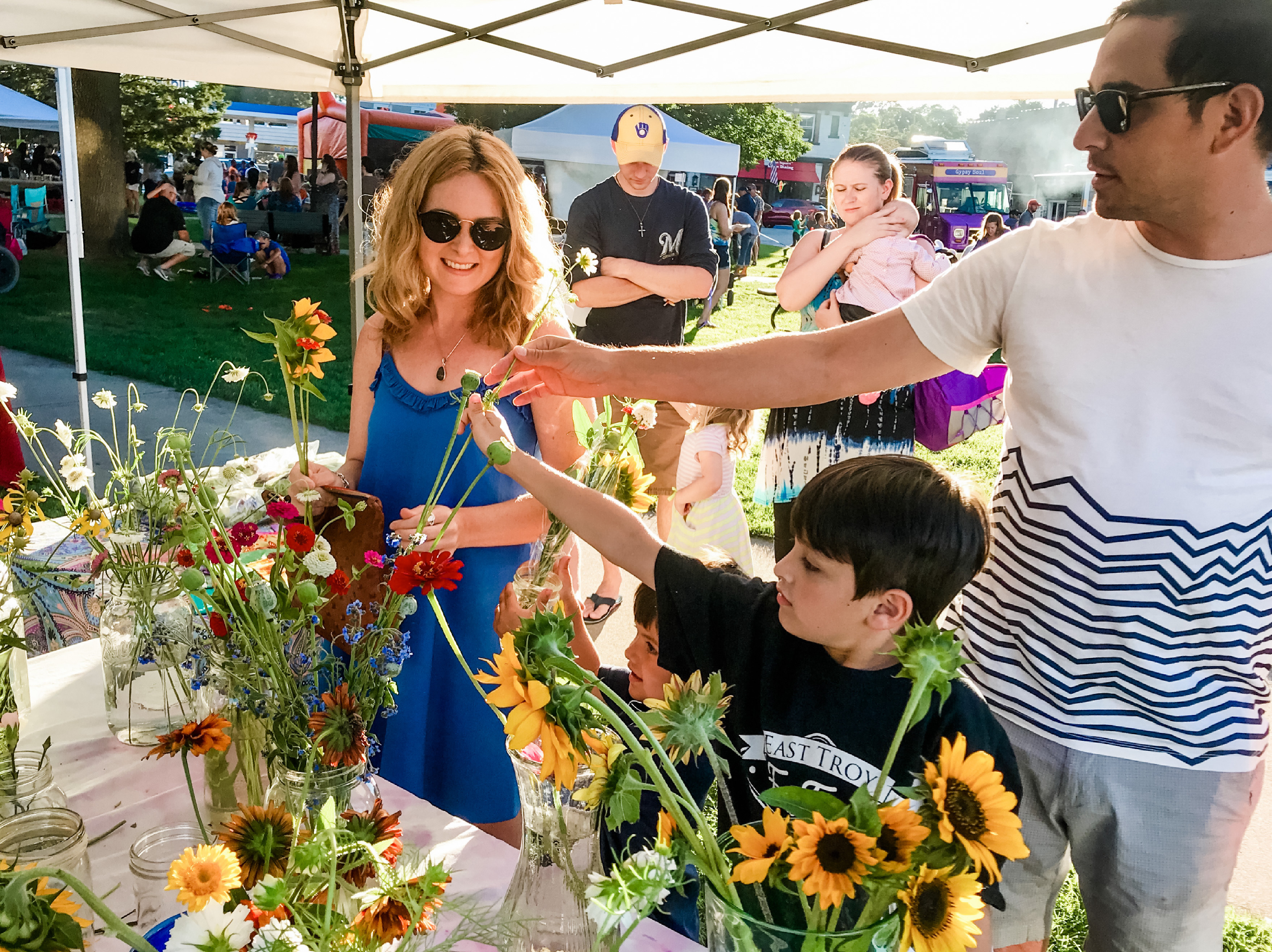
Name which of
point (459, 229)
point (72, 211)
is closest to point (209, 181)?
point (72, 211)

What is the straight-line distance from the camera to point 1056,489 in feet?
4.39

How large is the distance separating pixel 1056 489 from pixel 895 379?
32 centimetres

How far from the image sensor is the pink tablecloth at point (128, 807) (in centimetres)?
119

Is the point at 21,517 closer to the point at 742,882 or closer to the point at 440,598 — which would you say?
the point at 440,598

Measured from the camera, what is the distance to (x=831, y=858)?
61 centimetres

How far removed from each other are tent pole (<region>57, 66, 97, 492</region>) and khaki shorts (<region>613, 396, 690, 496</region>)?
2.30 metres

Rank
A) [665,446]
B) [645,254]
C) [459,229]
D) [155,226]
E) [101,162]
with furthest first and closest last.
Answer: [155,226]
[101,162]
[645,254]
[665,446]
[459,229]

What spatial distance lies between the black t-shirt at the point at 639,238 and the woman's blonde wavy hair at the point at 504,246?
6.57 feet

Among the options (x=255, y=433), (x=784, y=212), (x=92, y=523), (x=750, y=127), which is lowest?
(x=255, y=433)

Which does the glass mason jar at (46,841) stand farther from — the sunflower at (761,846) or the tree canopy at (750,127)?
the tree canopy at (750,127)

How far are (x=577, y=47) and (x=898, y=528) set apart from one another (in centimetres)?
275

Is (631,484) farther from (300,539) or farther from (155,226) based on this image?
(155,226)

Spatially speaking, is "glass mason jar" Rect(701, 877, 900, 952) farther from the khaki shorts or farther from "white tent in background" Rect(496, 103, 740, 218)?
"white tent in background" Rect(496, 103, 740, 218)

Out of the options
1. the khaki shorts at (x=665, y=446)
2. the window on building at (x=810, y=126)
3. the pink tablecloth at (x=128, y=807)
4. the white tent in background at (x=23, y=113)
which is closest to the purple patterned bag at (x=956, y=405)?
the khaki shorts at (x=665, y=446)
